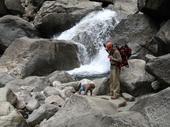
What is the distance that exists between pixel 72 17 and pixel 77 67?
22.0 feet

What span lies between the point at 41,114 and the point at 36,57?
410 inches

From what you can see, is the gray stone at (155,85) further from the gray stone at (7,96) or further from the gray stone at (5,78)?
the gray stone at (5,78)

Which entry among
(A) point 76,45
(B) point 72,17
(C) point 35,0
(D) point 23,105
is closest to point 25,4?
(C) point 35,0

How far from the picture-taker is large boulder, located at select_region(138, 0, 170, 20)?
24694 mm

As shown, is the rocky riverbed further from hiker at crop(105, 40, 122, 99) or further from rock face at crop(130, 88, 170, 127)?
hiker at crop(105, 40, 122, 99)

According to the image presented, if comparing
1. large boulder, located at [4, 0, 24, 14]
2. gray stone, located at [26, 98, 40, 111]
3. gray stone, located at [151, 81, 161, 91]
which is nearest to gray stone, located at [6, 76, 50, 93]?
gray stone, located at [26, 98, 40, 111]

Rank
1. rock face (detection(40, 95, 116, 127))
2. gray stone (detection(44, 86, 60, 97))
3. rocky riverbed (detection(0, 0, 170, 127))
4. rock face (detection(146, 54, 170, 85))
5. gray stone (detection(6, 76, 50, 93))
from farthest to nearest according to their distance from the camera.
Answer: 1. gray stone (detection(6, 76, 50, 93))
2. gray stone (detection(44, 86, 60, 97))
3. rock face (detection(146, 54, 170, 85))
4. rocky riverbed (detection(0, 0, 170, 127))
5. rock face (detection(40, 95, 116, 127))

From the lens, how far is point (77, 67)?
28.9 metres

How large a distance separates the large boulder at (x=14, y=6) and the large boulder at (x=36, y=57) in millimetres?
11241

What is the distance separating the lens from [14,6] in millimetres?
39094

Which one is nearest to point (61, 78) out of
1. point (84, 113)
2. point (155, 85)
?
point (155, 85)

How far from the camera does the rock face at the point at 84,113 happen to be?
13039 millimetres

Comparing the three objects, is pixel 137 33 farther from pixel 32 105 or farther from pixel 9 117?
pixel 9 117

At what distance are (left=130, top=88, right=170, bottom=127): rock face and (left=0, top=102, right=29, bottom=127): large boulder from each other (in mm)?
4740
